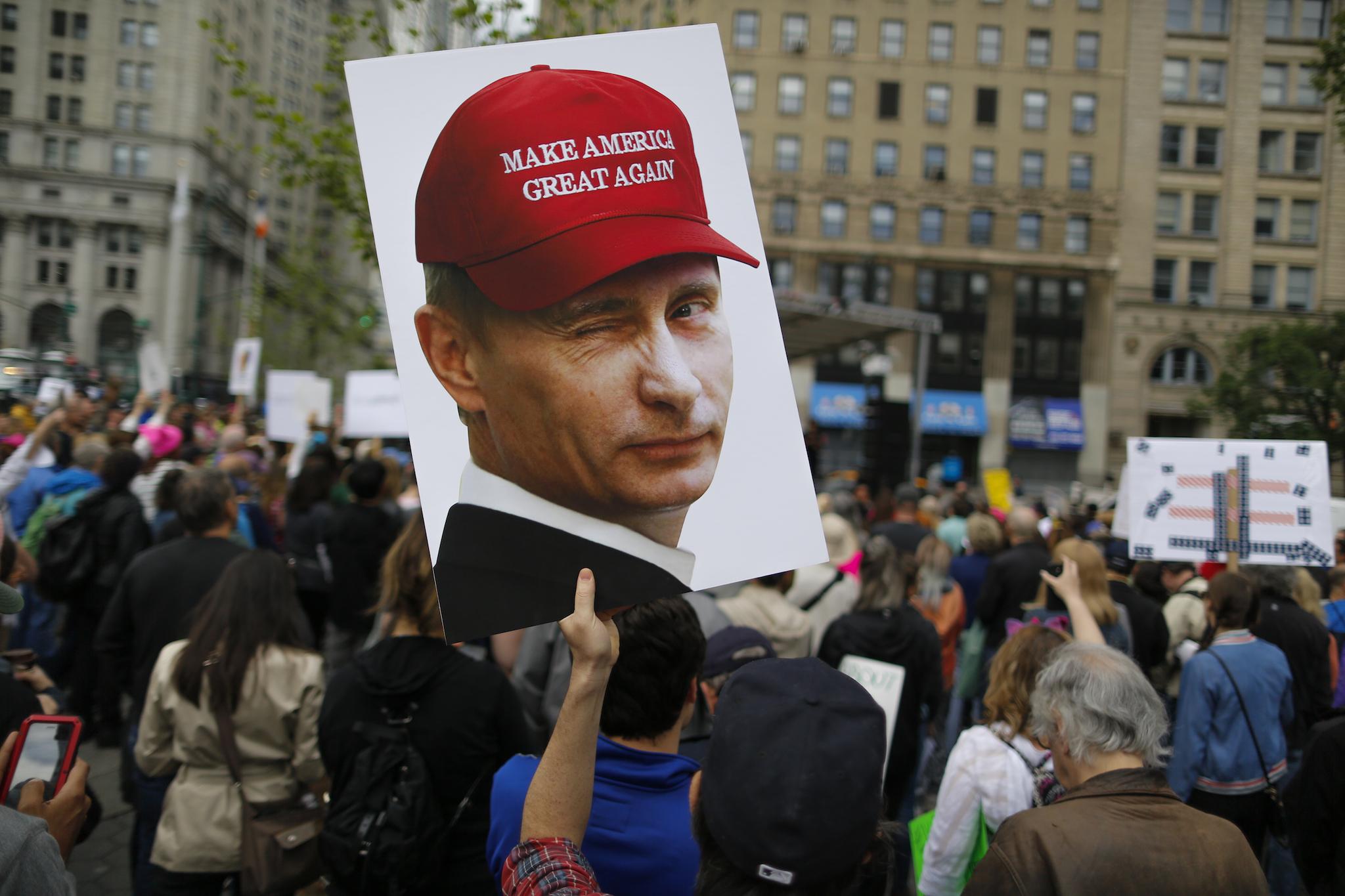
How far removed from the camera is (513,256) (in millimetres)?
1815

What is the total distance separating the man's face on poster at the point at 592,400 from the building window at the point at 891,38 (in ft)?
142

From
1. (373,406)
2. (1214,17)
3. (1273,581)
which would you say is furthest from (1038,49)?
(1273,581)

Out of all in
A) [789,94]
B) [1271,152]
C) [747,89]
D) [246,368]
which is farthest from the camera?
[789,94]

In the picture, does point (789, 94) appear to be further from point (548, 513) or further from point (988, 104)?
point (548, 513)

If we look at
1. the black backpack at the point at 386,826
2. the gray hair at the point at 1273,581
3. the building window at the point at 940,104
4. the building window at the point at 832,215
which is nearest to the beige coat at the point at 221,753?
the black backpack at the point at 386,826

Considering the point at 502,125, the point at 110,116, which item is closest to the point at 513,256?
the point at 502,125

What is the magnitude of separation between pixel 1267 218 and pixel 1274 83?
5854 millimetres

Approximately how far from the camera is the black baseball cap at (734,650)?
329 centimetres

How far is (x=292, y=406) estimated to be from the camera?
10.8m

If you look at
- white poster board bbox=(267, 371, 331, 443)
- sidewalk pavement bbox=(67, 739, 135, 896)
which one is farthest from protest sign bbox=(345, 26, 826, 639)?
white poster board bbox=(267, 371, 331, 443)

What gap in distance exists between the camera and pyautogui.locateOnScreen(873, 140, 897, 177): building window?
1596 inches

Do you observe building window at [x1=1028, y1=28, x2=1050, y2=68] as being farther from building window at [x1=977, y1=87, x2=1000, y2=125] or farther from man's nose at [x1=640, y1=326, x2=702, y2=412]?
man's nose at [x1=640, y1=326, x2=702, y2=412]

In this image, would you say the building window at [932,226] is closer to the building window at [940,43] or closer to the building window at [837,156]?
the building window at [837,156]

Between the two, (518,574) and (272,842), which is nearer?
(518,574)
